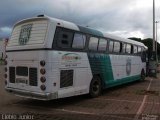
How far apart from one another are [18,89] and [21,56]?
1200 millimetres

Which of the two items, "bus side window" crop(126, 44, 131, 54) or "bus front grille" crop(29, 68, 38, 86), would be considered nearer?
"bus front grille" crop(29, 68, 38, 86)

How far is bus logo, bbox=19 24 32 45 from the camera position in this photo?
1050cm

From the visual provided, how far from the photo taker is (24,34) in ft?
35.1

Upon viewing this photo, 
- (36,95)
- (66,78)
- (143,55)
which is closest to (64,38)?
(66,78)

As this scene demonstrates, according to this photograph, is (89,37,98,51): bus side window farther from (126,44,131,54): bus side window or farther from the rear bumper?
(126,44,131,54): bus side window

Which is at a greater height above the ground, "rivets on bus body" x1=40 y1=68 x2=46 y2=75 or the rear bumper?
"rivets on bus body" x1=40 y1=68 x2=46 y2=75

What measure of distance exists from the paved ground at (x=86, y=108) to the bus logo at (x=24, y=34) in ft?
7.67

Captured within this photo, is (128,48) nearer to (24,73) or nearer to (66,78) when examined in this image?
(66,78)

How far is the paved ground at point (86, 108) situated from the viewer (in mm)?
8812

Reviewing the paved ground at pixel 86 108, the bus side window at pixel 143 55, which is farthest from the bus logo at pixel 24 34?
the bus side window at pixel 143 55

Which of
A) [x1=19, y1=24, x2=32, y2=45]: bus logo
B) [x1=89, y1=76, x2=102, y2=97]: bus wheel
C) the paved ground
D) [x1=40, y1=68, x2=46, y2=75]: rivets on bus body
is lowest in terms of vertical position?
the paved ground

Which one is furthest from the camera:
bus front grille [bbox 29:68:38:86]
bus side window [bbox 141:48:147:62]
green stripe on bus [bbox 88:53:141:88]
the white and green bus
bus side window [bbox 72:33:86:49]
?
bus side window [bbox 141:48:147:62]

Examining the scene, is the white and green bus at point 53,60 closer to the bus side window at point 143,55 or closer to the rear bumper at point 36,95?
the rear bumper at point 36,95

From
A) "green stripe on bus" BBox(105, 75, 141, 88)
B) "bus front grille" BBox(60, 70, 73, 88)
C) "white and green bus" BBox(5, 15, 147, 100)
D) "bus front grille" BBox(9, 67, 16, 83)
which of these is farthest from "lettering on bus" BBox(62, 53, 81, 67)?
"green stripe on bus" BBox(105, 75, 141, 88)
